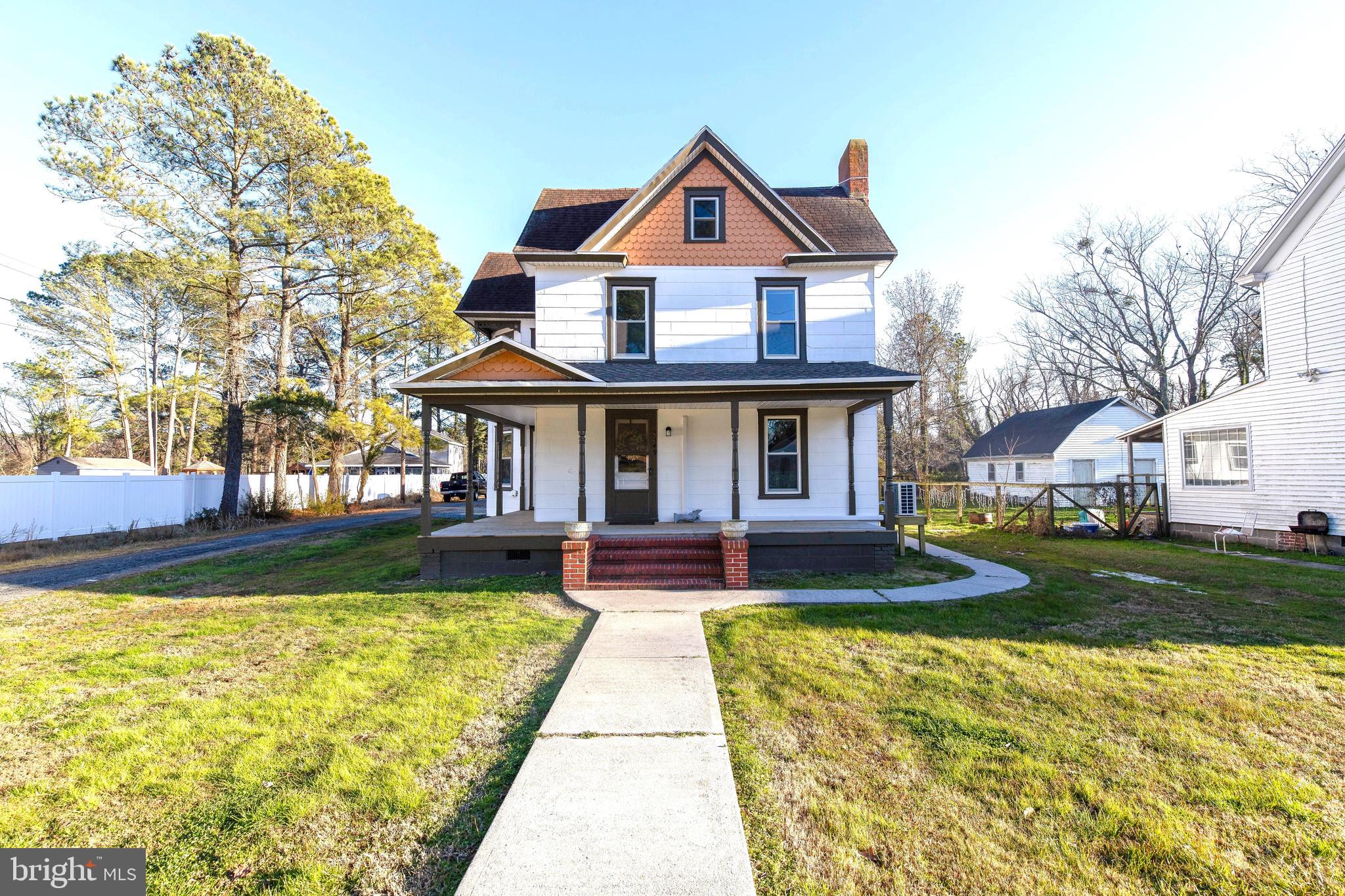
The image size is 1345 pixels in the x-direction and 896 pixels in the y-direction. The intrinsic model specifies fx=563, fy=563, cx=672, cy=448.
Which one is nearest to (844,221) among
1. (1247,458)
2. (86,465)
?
(1247,458)

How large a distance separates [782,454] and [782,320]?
9.19 feet

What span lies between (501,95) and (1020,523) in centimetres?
2023

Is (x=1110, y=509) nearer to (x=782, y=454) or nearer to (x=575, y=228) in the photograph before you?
(x=782, y=454)

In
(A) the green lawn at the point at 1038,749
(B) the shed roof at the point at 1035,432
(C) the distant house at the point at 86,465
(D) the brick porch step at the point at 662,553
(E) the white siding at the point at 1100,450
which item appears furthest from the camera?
(C) the distant house at the point at 86,465

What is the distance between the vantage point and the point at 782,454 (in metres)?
11.7

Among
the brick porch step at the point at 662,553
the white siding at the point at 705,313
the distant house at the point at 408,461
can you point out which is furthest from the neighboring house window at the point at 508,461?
the distant house at the point at 408,461

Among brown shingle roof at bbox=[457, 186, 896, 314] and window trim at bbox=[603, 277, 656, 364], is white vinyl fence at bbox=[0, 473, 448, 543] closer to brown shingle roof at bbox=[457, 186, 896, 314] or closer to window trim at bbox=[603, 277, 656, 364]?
brown shingle roof at bbox=[457, 186, 896, 314]

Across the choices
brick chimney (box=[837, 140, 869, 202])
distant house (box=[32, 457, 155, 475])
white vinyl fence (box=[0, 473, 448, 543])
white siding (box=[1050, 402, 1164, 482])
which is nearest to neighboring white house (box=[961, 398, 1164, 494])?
white siding (box=[1050, 402, 1164, 482])

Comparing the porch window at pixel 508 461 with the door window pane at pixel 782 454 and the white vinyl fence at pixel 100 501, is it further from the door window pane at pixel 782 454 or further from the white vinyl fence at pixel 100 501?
the white vinyl fence at pixel 100 501

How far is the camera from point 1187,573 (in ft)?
32.0

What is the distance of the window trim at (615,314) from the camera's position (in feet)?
37.9

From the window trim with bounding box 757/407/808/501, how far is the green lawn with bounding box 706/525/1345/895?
15.5ft

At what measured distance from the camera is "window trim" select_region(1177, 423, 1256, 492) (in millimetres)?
13578

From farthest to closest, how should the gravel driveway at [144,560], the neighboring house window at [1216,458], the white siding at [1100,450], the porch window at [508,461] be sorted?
the white siding at [1100,450] → the porch window at [508,461] → the neighboring house window at [1216,458] → the gravel driveway at [144,560]
